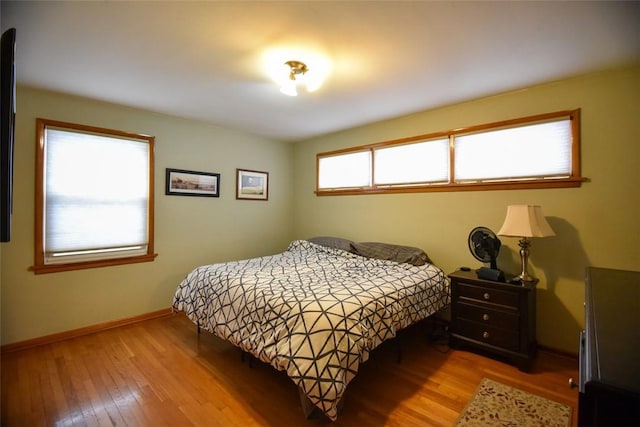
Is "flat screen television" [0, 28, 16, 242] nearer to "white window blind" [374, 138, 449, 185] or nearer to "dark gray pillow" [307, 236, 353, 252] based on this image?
"dark gray pillow" [307, 236, 353, 252]

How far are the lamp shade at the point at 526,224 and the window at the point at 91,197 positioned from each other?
3.61 metres

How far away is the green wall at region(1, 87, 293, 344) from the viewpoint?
249cm

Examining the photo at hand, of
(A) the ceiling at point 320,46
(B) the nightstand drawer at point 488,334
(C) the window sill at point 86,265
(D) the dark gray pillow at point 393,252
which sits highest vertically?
(A) the ceiling at point 320,46

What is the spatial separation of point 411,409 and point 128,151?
356 cm

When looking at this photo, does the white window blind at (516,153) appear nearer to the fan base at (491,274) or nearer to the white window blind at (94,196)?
the fan base at (491,274)

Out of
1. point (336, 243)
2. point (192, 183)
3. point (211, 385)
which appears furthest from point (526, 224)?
point (192, 183)

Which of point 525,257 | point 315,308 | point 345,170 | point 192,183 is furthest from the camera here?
point 345,170

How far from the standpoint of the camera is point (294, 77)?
2.20 metres

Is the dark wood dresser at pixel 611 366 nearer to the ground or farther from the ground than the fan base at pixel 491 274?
farther from the ground

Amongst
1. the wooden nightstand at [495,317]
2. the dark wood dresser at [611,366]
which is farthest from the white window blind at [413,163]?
the dark wood dresser at [611,366]

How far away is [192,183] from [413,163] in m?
2.74

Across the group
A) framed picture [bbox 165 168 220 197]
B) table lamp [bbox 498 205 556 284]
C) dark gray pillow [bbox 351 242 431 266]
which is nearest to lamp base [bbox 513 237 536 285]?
table lamp [bbox 498 205 556 284]

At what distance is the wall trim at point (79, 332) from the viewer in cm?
245

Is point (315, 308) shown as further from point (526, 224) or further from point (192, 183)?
point (192, 183)
